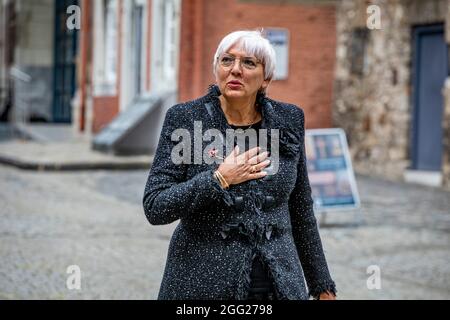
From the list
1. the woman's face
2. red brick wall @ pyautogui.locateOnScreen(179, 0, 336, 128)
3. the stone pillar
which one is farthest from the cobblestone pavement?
red brick wall @ pyautogui.locateOnScreen(179, 0, 336, 128)

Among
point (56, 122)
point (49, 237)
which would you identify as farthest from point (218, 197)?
point (56, 122)

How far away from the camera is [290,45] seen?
18.4m

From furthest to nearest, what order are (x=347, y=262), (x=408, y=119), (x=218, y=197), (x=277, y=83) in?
(x=277, y=83), (x=408, y=119), (x=347, y=262), (x=218, y=197)

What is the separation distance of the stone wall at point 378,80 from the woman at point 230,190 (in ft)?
38.7

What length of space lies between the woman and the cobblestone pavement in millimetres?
3372

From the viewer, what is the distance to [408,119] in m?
15.5

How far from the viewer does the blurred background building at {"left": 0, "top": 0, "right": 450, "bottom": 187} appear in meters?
15.2

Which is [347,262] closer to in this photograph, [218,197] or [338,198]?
[338,198]

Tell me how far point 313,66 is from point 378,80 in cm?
250
